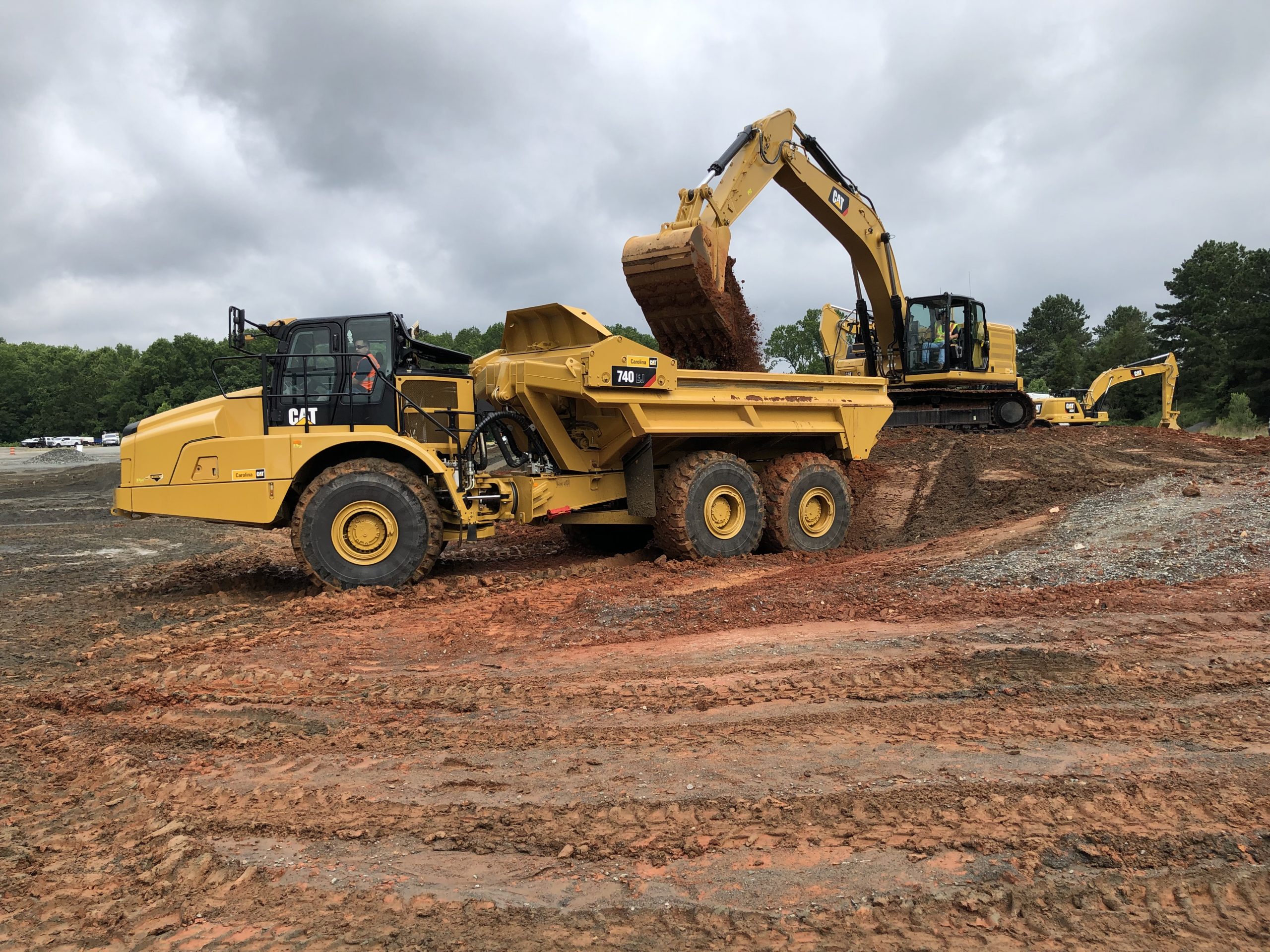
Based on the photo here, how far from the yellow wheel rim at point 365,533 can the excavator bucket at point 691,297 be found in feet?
12.7

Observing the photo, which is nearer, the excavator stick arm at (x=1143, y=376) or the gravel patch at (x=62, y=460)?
the excavator stick arm at (x=1143, y=376)

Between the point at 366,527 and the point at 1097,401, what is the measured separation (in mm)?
21593

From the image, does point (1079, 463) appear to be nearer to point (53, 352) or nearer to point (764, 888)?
point (764, 888)

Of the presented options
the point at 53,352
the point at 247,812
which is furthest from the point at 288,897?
the point at 53,352

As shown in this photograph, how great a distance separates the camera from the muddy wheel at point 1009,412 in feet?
60.9

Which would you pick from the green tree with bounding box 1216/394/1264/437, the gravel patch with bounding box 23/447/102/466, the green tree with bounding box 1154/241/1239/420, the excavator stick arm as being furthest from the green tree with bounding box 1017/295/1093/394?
the gravel patch with bounding box 23/447/102/466

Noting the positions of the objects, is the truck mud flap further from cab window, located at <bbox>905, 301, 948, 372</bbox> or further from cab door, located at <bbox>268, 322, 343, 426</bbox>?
cab window, located at <bbox>905, 301, 948, 372</bbox>

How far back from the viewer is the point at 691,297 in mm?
9633

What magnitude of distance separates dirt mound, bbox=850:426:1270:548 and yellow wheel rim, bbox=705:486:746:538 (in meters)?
2.08

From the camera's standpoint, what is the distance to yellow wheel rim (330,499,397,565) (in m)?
7.77

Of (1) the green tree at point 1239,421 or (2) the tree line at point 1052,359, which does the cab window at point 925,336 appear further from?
(1) the green tree at point 1239,421

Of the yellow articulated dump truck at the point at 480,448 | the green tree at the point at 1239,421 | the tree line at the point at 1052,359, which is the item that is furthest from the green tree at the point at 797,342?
the yellow articulated dump truck at the point at 480,448

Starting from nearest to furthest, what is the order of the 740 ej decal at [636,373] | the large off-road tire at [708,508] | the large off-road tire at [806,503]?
the 740 ej decal at [636,373]
the large off-road tire at [708,508]
the large off-road tire at [806,503]

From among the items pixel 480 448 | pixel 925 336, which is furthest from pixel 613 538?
pixel 925 336
